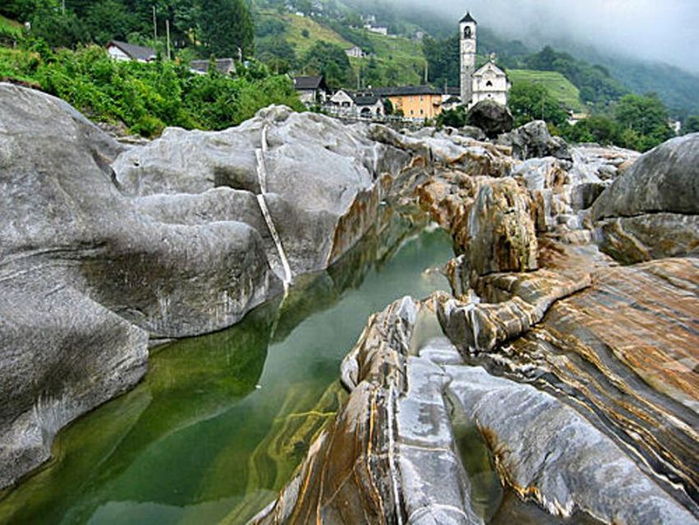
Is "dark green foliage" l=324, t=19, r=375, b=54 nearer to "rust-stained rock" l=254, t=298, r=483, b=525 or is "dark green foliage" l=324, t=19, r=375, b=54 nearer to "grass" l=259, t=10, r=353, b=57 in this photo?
"grass" l=259, t=10, r=353, b=57

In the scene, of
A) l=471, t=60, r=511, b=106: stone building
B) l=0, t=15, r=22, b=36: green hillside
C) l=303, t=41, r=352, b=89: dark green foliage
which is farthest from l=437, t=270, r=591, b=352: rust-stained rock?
l=471, t=60, r=511, b=106: stone building

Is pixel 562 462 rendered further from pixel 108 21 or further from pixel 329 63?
pixel 329 63

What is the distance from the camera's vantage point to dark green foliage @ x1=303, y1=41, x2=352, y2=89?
86.6m

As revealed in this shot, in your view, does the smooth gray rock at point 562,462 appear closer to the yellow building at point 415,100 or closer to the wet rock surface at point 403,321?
the wet rock surface at point 403,321

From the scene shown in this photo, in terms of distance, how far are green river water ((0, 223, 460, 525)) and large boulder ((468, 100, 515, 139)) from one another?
45.3 metres

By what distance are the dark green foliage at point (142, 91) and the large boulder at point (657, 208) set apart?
2034 cm

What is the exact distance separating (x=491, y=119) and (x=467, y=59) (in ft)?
158

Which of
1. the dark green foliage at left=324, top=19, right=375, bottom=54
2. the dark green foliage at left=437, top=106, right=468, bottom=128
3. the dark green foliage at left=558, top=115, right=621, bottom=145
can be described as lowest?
the dark green foliage at left=437, top=106, right=468, bottom=128

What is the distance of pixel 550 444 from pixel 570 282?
405 cm

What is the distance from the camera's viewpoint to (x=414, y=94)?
82.2m

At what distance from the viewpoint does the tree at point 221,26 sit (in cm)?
6662

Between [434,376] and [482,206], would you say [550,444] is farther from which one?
[482,206]

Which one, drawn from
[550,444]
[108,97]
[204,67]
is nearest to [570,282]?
[550,444]

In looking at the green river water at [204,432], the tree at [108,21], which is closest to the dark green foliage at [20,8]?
the tree at [108,21]
